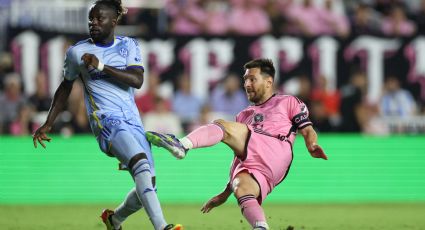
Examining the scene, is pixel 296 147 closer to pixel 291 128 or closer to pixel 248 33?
pixel 248 33

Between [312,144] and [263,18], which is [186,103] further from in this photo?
[312,144]

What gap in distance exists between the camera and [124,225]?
10.2 metres

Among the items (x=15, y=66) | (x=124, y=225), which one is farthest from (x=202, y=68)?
(x=124, y=225)

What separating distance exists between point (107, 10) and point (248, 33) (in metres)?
8.05

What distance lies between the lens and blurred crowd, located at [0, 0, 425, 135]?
1505 cm

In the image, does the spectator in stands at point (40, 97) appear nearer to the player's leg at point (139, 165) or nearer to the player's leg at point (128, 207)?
the player's leg at point (128, 207)

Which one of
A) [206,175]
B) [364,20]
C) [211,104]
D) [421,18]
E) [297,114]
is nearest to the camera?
[297,114]

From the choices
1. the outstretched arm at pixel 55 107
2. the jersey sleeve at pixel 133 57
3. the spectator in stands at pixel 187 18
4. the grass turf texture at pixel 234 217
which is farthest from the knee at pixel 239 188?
the spectator in stands at pixel 187 18

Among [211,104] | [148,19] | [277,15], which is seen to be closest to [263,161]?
[211,104]

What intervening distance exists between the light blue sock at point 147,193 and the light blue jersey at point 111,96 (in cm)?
17

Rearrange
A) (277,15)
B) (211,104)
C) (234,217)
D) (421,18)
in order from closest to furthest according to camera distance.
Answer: (234,217)
(211,104)
(277,15)
(421,18)

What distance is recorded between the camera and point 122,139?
774cm

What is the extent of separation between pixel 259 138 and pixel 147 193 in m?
1.28

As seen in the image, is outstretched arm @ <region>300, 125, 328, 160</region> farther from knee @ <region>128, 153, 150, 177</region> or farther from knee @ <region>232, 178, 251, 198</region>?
knee @ <region>128, 153, 150, 177</region>
